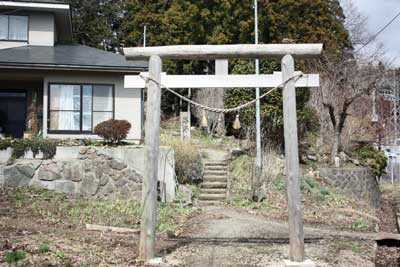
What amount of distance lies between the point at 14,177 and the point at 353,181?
12.2m

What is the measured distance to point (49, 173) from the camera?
13.7 meters

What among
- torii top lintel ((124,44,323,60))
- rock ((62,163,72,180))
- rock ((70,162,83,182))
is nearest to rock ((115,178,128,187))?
rock ((70,162,83,182))

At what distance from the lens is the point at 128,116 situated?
1772 centimetres

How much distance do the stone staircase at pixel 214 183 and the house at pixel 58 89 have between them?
10.2 feet

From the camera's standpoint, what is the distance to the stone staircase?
1517 centimetres

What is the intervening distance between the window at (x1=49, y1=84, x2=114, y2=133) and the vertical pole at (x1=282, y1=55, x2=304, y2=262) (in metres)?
11.1

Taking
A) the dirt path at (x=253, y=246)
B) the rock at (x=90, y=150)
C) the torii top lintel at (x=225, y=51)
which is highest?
the torii top lintel at (x=225, y=51)

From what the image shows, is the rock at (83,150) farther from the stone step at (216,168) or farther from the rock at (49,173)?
the stone step at (216,168)

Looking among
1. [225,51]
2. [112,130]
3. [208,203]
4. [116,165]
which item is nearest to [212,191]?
[208,203]

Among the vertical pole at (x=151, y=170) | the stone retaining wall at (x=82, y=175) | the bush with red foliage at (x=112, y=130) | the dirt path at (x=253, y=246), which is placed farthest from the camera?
the bush with red foliage at (x=112, y=130)

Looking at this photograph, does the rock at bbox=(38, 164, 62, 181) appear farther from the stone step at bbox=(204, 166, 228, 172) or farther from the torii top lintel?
the torii top lintel

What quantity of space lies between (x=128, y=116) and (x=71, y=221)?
776cm

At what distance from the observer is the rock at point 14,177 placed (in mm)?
13531

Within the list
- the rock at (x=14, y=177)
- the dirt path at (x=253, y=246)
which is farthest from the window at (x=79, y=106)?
the dirt path at (x=253, y=246)
